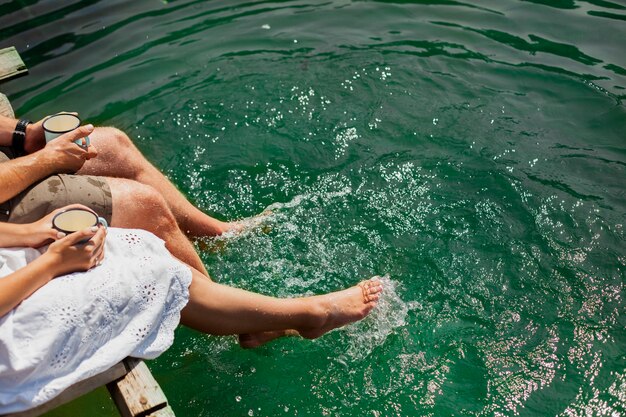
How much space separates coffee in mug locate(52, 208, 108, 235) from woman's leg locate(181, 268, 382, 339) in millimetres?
529

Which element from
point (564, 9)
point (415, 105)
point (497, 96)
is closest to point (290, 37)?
point (415, 105)

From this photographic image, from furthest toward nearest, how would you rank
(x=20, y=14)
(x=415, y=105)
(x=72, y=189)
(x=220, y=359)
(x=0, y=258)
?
(x=20, y=14) < (x=415, y=105) < (x=220, y=359) < (x=72, y=189) < (x=0, y=258)

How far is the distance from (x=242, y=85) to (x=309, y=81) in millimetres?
570

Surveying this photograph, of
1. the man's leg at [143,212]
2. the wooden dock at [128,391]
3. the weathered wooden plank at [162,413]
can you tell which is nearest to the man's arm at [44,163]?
the man's leg at [143,212]

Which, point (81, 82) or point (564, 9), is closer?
point (81, 82)

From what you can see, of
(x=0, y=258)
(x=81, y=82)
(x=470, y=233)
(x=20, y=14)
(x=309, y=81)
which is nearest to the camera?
(x=0, y=258)

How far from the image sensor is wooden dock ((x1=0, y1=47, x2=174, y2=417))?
2600 mm

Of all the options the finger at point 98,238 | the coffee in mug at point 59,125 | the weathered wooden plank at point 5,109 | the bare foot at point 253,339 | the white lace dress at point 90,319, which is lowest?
the bare foot at point 253,339

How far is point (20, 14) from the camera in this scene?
6906mm

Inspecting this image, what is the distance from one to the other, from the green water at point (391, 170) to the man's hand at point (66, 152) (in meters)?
1.15

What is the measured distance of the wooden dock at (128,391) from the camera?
2.60 meters

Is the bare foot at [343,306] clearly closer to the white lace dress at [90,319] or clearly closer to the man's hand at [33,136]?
the white lace dress at [90,319]


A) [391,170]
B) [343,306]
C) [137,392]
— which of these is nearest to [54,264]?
[137,392]

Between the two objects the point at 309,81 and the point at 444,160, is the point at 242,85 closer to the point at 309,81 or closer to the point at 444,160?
the point at 309,81
